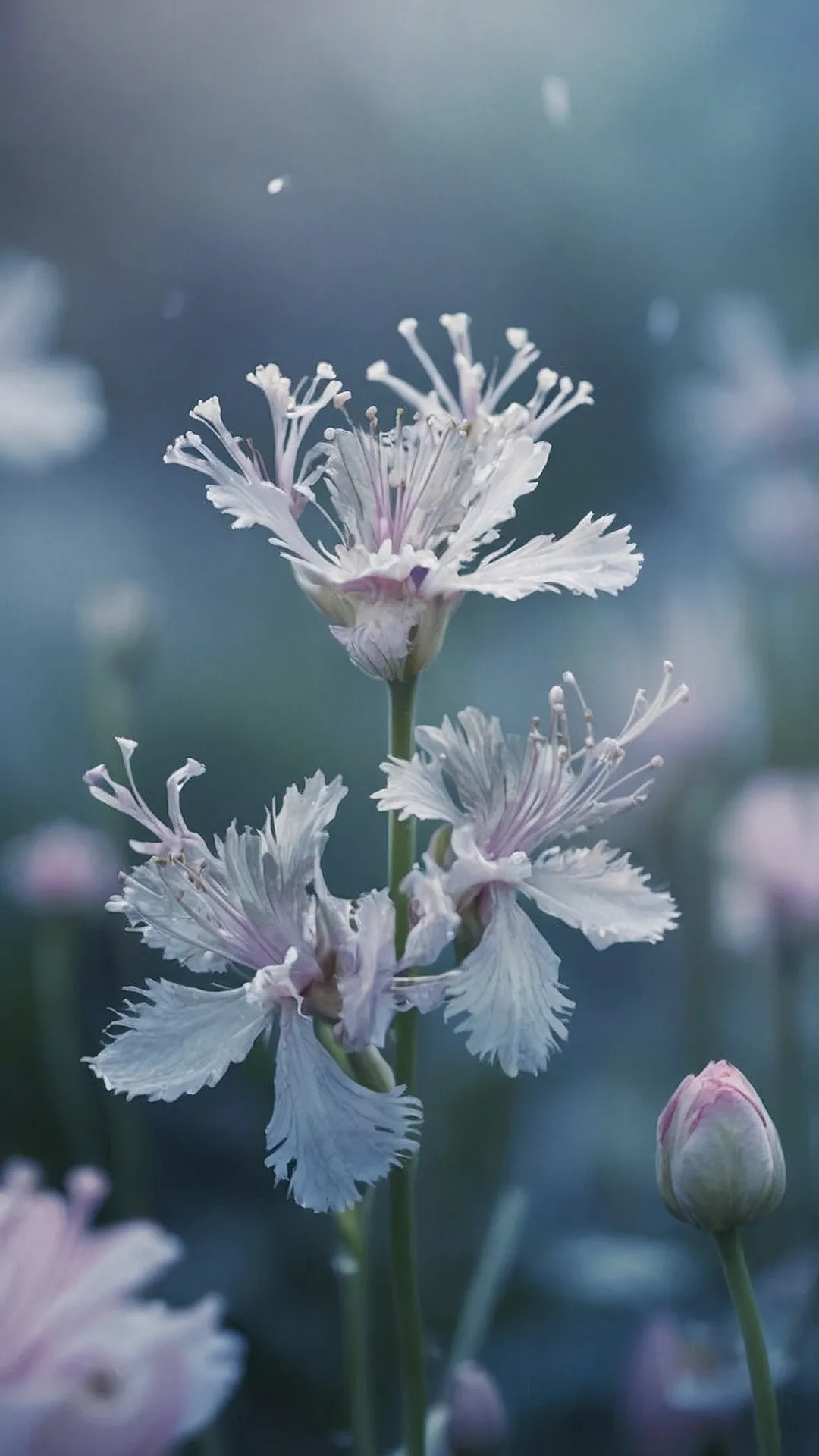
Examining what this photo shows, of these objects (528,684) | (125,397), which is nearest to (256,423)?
(125,397)

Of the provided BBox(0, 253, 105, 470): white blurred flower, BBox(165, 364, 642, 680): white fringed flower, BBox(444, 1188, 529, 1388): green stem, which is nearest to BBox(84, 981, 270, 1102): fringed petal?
BBox(165, 364, 642, 680): white fringed flower

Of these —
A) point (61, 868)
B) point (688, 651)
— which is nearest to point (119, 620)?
point (61, 868)

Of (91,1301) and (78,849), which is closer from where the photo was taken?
(91,1301)

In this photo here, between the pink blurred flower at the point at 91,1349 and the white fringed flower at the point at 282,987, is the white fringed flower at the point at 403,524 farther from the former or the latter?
the pink blurred flower at the point at 91,1349

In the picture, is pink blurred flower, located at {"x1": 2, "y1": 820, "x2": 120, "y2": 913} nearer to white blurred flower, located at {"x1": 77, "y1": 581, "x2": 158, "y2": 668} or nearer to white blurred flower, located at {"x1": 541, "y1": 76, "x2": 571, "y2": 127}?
white blurred flower, located at {"x1": 77, "y1": 581, "x2": 158, "y2": 668}

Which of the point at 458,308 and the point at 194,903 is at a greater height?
the point at 458,308

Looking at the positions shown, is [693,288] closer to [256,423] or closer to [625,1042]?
[256,423]
